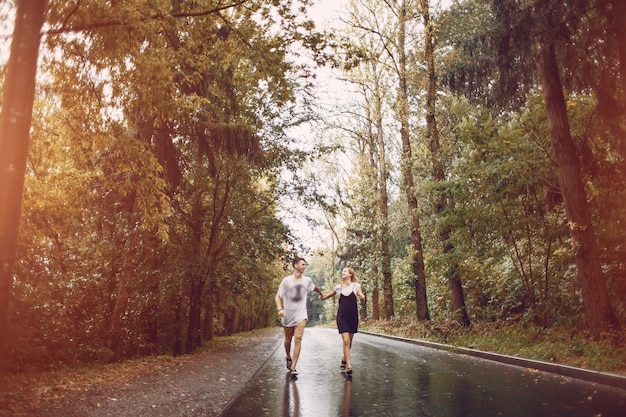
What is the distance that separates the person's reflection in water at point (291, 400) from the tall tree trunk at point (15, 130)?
3.53m

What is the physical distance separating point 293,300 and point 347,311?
1182mm

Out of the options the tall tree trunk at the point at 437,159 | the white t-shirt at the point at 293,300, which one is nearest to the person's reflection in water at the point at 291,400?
the white t-shirt at the point at 293,300

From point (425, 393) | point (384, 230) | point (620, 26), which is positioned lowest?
point (425, 393)

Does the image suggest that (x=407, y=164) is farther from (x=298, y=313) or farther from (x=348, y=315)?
(x=298, y=313)

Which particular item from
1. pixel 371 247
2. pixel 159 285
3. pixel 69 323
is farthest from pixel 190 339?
pixel 371 247

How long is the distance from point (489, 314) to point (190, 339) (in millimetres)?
10667

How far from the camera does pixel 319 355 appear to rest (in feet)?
45.8

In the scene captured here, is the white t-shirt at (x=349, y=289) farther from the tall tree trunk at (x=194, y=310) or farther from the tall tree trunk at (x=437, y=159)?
the tall tree trunk at (x=437, y=159)

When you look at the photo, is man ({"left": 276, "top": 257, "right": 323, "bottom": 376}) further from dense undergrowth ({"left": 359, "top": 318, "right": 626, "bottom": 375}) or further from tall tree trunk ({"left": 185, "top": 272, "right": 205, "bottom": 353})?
tall tree trunk ({"left": 185, "top": 272, "right": 205, "bottom": 353})

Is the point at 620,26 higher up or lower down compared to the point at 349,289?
higher up

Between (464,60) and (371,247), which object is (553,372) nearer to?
(464,60)

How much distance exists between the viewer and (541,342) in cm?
1181

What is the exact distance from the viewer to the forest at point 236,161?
8.54 metres

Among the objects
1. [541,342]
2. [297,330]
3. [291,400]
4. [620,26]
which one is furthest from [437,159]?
[291,400]
